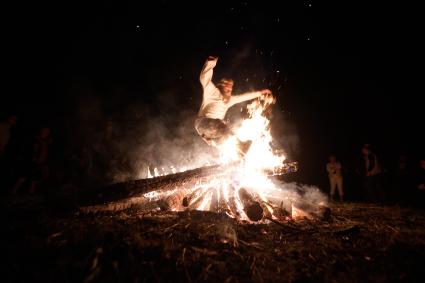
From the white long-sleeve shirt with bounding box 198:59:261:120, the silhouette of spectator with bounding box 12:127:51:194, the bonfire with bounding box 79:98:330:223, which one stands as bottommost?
the bonfire with bounding box 79:98:330:223

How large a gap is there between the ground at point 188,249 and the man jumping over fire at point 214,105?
2.22m

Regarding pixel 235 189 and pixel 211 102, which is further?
pixel 211 102

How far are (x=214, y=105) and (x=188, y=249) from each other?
3822mm

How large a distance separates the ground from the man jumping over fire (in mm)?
2218

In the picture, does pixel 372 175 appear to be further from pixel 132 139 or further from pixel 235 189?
pixel 132 139

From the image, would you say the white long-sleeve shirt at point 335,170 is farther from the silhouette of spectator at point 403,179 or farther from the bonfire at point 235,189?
the bonfire at point 235,189

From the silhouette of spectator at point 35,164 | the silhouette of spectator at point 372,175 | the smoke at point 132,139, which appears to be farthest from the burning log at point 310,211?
the silhouette of spectator at point 35,164

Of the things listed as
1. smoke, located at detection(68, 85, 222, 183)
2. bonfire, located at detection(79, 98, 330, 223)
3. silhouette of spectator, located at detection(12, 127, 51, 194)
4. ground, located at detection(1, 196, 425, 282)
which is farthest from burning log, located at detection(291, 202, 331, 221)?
silhouette of spectator, located at detection(12, 127, 51, 194)

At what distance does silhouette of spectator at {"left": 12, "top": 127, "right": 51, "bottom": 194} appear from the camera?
6.52m

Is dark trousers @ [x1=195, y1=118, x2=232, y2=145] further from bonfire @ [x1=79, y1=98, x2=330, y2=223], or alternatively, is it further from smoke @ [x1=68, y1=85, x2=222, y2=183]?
smoke @ [x1=68, y1=85, x2=222, y2=183]

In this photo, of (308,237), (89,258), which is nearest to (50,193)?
(89,258)

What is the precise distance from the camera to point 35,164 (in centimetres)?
679

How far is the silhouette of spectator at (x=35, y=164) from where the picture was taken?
6.52 meters

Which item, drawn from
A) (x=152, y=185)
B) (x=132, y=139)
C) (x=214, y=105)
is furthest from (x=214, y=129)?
(x=132, y=139)
